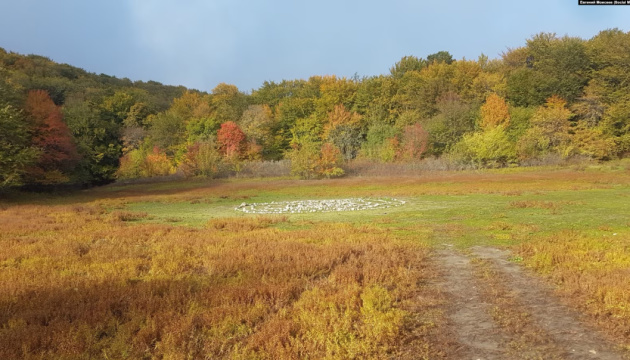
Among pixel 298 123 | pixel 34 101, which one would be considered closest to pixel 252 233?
pixel 34 101

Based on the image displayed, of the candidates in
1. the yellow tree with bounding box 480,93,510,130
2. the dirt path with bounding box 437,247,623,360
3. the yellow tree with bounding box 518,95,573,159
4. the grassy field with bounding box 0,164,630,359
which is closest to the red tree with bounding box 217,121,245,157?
the yellow tree with bounding box 480,93,510,130

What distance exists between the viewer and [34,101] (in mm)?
47594

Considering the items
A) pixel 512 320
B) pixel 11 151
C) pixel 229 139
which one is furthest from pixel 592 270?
pixel 229 139

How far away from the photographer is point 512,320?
6438 mm

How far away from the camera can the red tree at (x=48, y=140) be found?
45484 millimetres

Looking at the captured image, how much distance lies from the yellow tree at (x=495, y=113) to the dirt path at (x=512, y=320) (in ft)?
203

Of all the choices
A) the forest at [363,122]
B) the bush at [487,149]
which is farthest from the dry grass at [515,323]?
the bush at [487,149]

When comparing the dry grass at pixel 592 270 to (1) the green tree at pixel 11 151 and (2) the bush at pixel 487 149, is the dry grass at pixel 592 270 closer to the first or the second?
(1) the green tree at pixel 11 151

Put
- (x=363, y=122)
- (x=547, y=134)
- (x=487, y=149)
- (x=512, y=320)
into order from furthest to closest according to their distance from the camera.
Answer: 1. (x=363, y=122)
2. (x=547, y=134)
3. (x=487, y=149)
4. (x=512, y=320)

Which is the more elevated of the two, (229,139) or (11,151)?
(229,139)

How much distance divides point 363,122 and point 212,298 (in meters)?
77.4

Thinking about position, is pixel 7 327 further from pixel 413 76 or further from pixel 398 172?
pixel 413 76

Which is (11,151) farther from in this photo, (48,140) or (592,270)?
(592,270)

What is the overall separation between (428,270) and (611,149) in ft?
215
